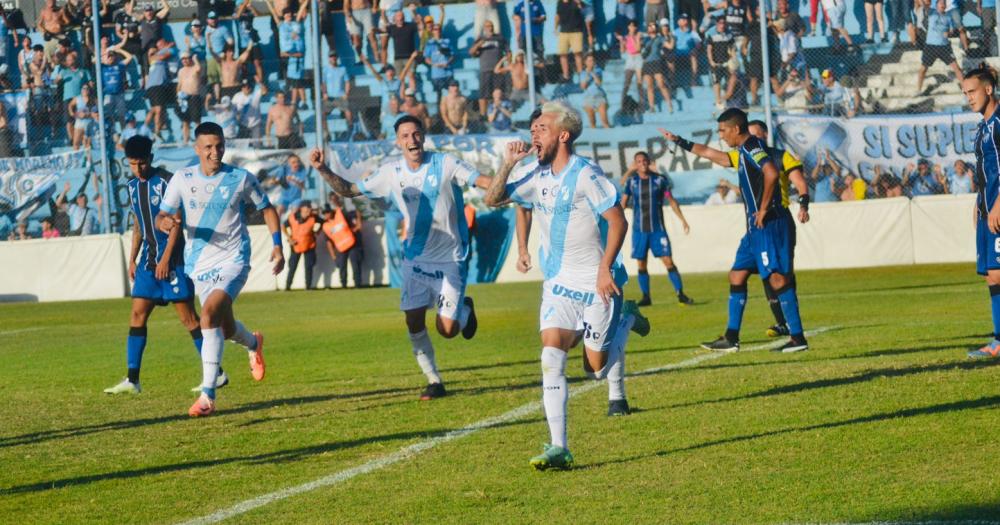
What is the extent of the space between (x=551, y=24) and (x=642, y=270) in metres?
10.3

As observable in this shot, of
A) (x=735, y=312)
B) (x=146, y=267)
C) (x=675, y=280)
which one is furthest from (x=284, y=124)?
(x=735, y=312)

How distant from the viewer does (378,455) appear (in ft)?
26.7

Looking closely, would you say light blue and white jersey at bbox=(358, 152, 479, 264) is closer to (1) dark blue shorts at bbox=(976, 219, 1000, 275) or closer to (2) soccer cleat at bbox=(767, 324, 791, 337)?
(1) dark blue shorts at bbox=(976, 219, 1000, 275)

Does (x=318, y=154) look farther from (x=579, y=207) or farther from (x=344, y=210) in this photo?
(x=344, y=210)

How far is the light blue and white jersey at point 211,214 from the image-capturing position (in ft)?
35.1

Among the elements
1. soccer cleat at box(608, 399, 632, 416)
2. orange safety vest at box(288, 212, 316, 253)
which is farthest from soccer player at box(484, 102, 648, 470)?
orange safety vest at box(288, 212, 316, 253)

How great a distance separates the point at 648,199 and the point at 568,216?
12.7m

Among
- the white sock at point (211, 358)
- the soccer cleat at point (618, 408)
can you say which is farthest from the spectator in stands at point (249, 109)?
the soccer cleat at point (618, 408)

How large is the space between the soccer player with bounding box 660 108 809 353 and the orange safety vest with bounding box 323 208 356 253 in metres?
15.9

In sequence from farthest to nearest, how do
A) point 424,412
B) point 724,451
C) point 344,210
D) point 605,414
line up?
point 344,210, point 424,412, point 605,414, point 724,451

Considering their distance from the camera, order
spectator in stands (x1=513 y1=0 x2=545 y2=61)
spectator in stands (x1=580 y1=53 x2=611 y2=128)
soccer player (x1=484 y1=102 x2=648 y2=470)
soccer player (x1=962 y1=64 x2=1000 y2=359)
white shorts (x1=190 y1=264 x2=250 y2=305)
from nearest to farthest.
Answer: soccer player (x1=484 y1=102 x2=648 y2=470) → white shorts (x1=190 y1=264 x2=250 y2=305) → soccer player (x1=962 y1=64 x2=1000 y2=359) → spectator in stands (x1=513 y1=0 x2=545 y2=61) → spectator in stands (x1=580 y1=53 x2=611 y2=128)

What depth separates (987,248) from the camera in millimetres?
11383

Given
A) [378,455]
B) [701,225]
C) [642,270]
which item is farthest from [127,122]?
[378,455]

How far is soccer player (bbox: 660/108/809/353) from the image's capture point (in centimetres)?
1216
